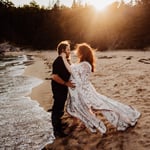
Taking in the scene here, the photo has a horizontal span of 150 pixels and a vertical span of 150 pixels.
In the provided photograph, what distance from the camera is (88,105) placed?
5977 millimetres

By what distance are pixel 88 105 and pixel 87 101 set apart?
0.23 ft

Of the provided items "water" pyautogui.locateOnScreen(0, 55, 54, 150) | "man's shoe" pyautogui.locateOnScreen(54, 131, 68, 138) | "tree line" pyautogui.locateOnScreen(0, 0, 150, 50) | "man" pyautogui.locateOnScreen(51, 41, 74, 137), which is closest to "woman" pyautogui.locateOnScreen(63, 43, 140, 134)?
"man" pyautogui.locateOnScreen(51, 41, 74, 137)

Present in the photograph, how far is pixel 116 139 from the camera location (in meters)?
5.70

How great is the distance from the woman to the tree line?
32.8 meters

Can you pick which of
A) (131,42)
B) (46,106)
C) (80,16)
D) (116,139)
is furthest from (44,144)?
(80,16)

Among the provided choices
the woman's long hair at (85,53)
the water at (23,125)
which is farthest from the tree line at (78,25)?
the woman's long hair at (85,53)

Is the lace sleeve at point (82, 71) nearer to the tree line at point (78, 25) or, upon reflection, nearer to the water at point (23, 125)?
the water at point (23, 125)

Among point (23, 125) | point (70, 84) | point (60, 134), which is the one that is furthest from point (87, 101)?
point (23, 125)

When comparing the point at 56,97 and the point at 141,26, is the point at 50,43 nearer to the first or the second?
the point at 141,26

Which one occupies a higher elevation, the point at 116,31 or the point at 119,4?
the point at 119,4

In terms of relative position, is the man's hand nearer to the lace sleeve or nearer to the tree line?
the lace sleeve

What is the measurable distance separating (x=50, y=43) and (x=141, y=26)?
21.9 metres

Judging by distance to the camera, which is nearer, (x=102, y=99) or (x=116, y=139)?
(x=116, y=139)

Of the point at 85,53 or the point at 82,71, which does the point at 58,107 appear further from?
the point at 85,53
